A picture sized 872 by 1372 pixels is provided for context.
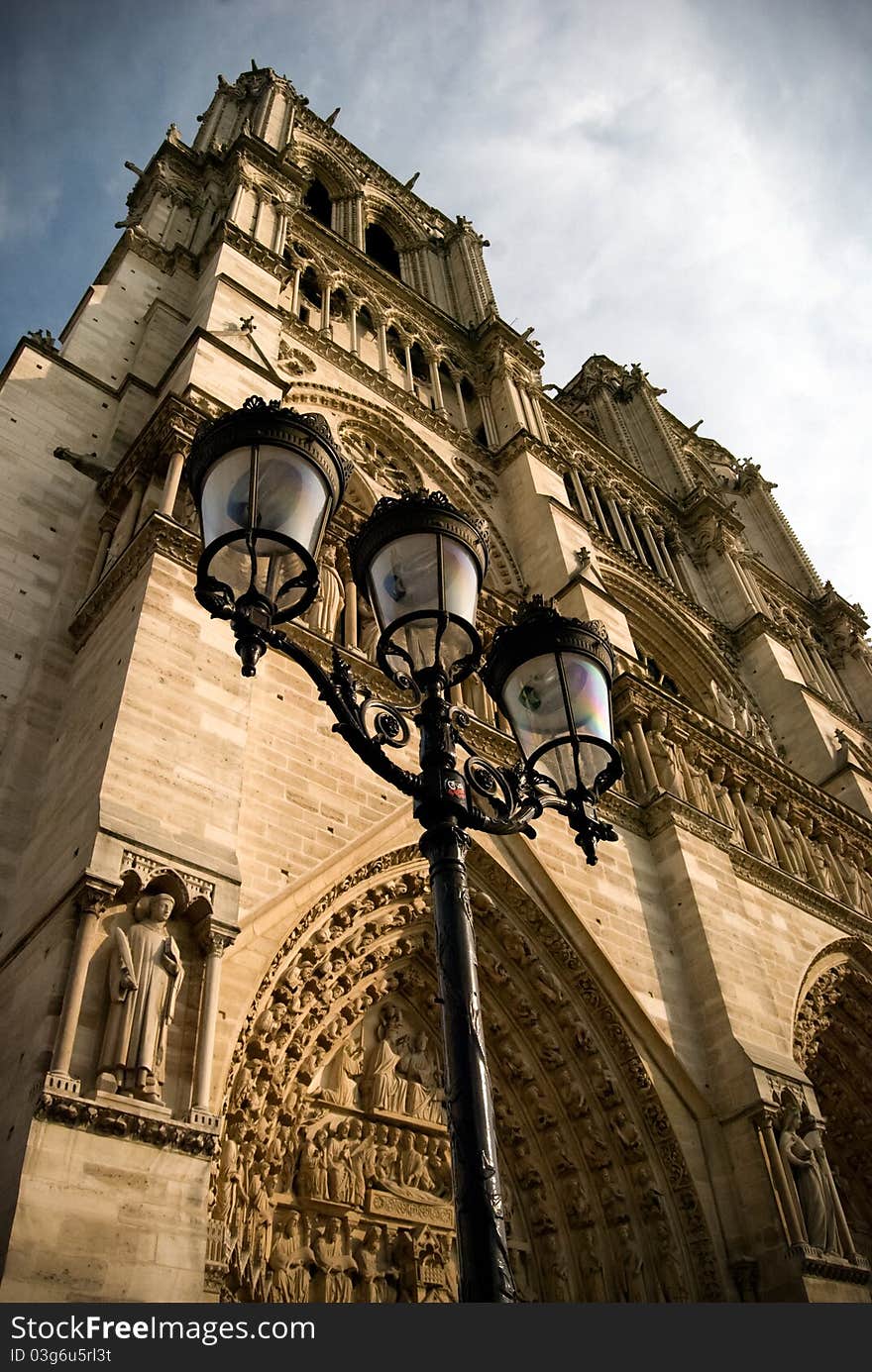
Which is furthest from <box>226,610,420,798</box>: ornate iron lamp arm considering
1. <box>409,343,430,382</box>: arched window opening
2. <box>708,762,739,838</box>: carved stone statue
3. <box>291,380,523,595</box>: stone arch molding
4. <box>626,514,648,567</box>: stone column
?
<box>626,514,648,567</box>: stone column

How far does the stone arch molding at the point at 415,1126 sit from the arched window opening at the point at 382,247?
1865cm

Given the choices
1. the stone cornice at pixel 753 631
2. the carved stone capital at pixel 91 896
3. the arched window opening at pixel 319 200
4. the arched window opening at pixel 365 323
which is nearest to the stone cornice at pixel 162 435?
the carved stone capital at pixel 91 896

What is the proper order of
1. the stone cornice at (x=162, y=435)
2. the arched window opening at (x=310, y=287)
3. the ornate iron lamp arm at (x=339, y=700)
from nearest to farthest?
the ornate iron lamp arm at (x=339, y=700) < the stone cornice at (x=162, y=435) < the arched window opening at (x=310, y=287)

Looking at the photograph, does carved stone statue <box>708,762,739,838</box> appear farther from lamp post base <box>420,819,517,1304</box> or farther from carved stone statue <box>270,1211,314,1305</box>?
lamp post base <box>420,819,517,1304</box>

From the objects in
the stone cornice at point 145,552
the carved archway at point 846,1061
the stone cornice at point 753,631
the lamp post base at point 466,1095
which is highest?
the stone cornice at point 753,631

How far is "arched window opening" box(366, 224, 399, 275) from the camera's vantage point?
23.0 meters

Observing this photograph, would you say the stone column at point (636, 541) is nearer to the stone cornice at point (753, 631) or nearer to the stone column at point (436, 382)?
the stone cornice at point (753, 631)

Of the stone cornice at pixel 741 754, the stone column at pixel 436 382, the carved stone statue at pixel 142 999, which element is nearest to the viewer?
the carved stone statue at pixel 142 999

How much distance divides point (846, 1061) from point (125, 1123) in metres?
9.31

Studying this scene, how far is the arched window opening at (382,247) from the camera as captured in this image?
2298cm

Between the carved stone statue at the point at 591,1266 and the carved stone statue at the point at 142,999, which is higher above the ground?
the carved stone statue at the point at 142,999

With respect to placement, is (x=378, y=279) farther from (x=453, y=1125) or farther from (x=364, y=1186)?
(x=453, y=1125)

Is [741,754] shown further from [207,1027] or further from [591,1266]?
[207,1027]

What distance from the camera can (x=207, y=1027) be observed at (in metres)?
4.78
